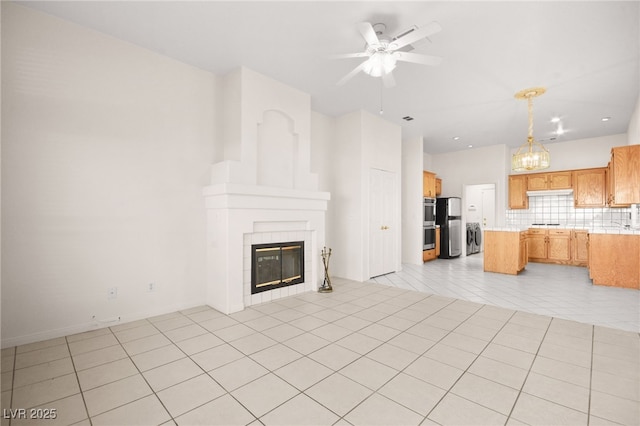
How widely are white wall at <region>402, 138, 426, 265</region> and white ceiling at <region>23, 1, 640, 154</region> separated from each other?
1867mm

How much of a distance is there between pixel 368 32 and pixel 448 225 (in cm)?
623

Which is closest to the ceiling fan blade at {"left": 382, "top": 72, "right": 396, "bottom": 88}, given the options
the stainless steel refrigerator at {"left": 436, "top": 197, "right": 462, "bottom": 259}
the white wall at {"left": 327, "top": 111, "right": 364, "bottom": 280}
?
the white wall at {"left": 327, "top": 111, "right": 364, "bottom": 280}

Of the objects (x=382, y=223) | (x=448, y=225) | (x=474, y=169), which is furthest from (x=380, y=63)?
(x=474, y=169)

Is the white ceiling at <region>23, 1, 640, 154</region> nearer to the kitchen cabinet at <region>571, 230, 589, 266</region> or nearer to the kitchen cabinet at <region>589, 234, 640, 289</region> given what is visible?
the kitchen cabinet at <region>589, 234, 640, 289</region>

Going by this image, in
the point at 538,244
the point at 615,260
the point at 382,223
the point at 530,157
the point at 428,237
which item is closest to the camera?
the point at 615,260

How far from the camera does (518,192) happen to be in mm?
7355

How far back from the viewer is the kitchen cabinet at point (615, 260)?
445 centimetres

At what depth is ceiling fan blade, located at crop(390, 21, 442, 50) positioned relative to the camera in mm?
2176

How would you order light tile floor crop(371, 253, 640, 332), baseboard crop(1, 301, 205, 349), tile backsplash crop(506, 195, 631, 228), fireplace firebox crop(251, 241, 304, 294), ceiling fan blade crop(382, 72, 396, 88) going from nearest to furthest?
baseboard crop(1, 301, 205, 349) → ceiling fan blade crop(382, 72, 396, 88) → light tile floor crop(371, 253, 640, 332) → fireplace firebox crop(251, 241, 304, 294) → tile backsplash crop(506, 195, 631, 228)

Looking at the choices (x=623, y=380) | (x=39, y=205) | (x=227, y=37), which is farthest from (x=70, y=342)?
(x=623, y=380)

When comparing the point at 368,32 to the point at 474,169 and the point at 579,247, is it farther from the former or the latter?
the point at 579,247

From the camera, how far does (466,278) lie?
5215 mm

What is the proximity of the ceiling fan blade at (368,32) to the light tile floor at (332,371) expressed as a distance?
2626mm

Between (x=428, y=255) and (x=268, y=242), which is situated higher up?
(x=268, y=242)
